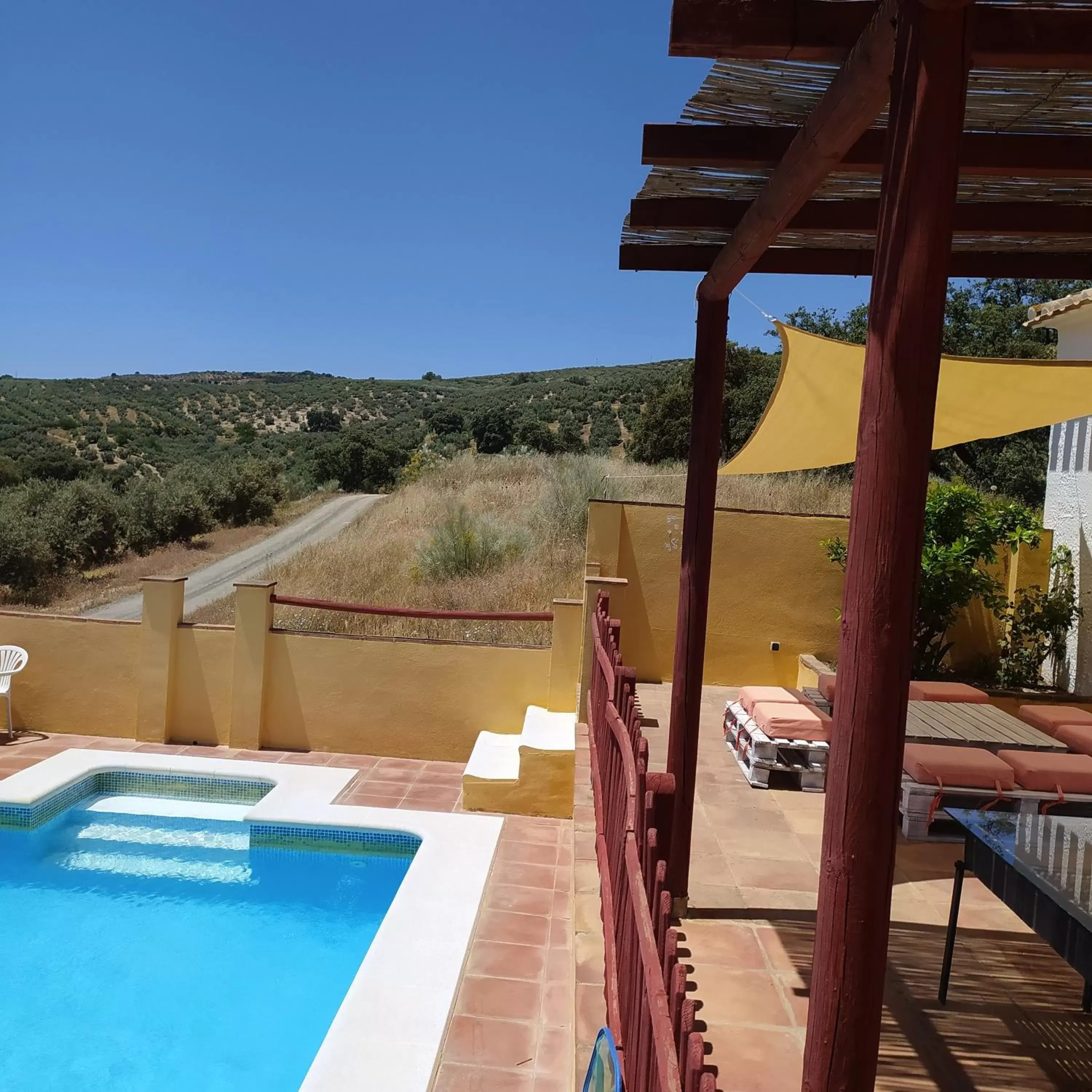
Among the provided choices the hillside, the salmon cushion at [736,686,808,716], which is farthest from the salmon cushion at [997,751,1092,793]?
the hillside

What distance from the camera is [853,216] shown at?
3.56 m

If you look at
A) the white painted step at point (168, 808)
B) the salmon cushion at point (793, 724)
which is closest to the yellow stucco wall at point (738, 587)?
the salmon cushion at point (793, 724)

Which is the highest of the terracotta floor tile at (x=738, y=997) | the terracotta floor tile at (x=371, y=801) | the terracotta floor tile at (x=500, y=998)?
the terracotta floor tile at (x=738, y=997)

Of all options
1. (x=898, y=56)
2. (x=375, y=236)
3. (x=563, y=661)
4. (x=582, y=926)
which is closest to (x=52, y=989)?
(x=582, y=926)

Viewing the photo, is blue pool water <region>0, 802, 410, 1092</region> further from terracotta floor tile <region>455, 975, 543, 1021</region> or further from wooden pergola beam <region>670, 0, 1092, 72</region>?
wooden pergola beam <region>670, 0, 1092, 72</region>

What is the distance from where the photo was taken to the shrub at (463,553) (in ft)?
41.8

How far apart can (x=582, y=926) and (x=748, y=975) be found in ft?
2.39

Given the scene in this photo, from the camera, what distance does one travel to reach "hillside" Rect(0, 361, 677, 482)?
35125 mm

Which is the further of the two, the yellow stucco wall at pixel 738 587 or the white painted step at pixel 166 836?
the yellow stucco wall at pixel 738 587

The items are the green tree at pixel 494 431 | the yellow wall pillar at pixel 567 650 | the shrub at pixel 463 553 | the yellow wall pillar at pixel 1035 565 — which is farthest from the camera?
the green tree at pixel 494 431

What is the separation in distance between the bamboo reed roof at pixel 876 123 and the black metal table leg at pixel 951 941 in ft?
8.71

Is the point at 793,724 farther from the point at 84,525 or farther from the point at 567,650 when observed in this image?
the point at 84,525

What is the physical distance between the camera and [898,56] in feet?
5.37

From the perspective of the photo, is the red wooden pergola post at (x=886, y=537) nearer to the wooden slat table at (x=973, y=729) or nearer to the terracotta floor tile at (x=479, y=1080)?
the terracotta floor tile at (x=479, y=1080)
